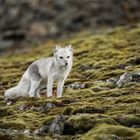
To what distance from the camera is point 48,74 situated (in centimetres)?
3194

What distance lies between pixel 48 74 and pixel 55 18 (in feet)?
251

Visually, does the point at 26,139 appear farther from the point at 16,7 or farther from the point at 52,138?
the point at 16,7

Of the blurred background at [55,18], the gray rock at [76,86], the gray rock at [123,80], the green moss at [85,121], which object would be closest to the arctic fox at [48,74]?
the gray rock at [123,80]

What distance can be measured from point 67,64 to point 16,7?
268 ft

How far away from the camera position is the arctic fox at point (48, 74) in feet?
102

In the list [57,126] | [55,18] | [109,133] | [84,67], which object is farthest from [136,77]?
[55,18]

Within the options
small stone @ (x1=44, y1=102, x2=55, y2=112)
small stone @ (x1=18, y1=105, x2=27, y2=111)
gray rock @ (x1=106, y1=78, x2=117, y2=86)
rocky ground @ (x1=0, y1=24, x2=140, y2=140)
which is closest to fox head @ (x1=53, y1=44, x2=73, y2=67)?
rocky ground @ (x1=0, y1=24, x2=140, y2=140)

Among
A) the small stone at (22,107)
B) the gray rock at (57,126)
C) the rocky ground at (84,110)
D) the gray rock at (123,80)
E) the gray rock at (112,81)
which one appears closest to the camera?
the rocky ground at (84,110)

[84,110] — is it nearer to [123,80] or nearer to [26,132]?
[26,132]

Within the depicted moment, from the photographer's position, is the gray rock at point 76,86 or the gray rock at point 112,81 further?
the gray rock at point 76,86

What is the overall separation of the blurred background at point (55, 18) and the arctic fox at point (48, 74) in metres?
63.7

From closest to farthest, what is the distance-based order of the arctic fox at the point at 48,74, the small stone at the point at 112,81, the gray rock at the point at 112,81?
the arctic fox at the point at 48,74, the gray rock at the point at 112,81, the small stone at the point at 112,81

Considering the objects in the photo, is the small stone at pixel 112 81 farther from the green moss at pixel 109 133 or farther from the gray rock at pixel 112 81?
the green moss at pixel 109 133

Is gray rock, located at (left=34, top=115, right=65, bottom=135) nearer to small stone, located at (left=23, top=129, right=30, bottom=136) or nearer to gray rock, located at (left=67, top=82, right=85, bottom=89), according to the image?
small stone, located at (left=23, top=129, right=30, bottom=136)
